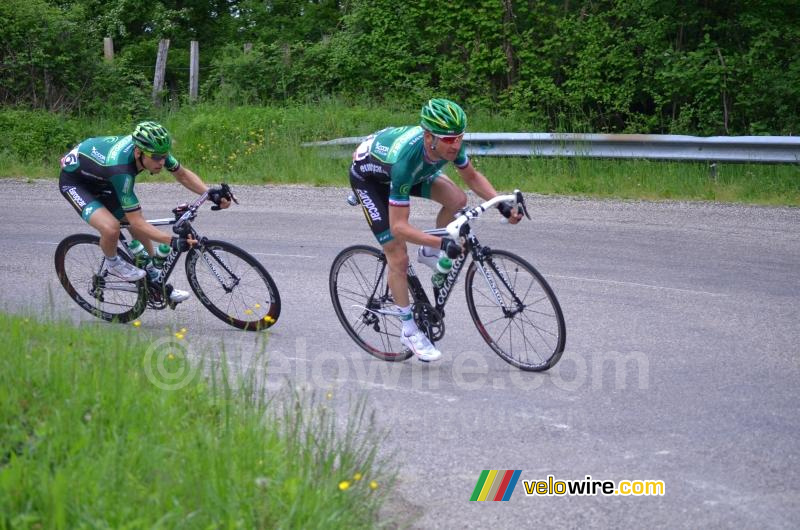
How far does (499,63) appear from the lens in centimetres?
2017

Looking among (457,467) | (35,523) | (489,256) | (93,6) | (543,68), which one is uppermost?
(93,6)

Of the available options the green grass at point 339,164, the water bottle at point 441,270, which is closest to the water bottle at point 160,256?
the water bottle at point 441,270

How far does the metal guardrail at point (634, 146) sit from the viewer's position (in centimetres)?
1460

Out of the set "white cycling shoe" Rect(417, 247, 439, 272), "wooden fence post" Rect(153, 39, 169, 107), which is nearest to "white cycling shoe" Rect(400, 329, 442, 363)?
"white cycling shoe" Rect(417, 247, 439, 272)

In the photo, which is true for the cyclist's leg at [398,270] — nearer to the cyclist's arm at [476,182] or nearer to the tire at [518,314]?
the tire at [518,314]

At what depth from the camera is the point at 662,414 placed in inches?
248

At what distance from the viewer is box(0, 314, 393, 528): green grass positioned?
3.93m

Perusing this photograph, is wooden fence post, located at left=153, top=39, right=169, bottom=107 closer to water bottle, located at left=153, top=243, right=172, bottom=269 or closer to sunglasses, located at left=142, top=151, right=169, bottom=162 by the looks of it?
water bottle, located at left=153, top=243, right=172, bottom=269

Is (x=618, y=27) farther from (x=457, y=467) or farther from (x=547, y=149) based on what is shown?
(x=457, y=467)

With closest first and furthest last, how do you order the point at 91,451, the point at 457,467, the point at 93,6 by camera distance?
the point at 91,451
the point at 457,467
the point at 93,6

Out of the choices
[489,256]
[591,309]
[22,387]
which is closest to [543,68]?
[591,309]

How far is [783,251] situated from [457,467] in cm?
676

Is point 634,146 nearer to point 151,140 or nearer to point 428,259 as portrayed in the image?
point 428,259

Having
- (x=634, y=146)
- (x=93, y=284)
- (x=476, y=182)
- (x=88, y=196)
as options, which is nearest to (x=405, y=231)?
(x=476, y=182)
